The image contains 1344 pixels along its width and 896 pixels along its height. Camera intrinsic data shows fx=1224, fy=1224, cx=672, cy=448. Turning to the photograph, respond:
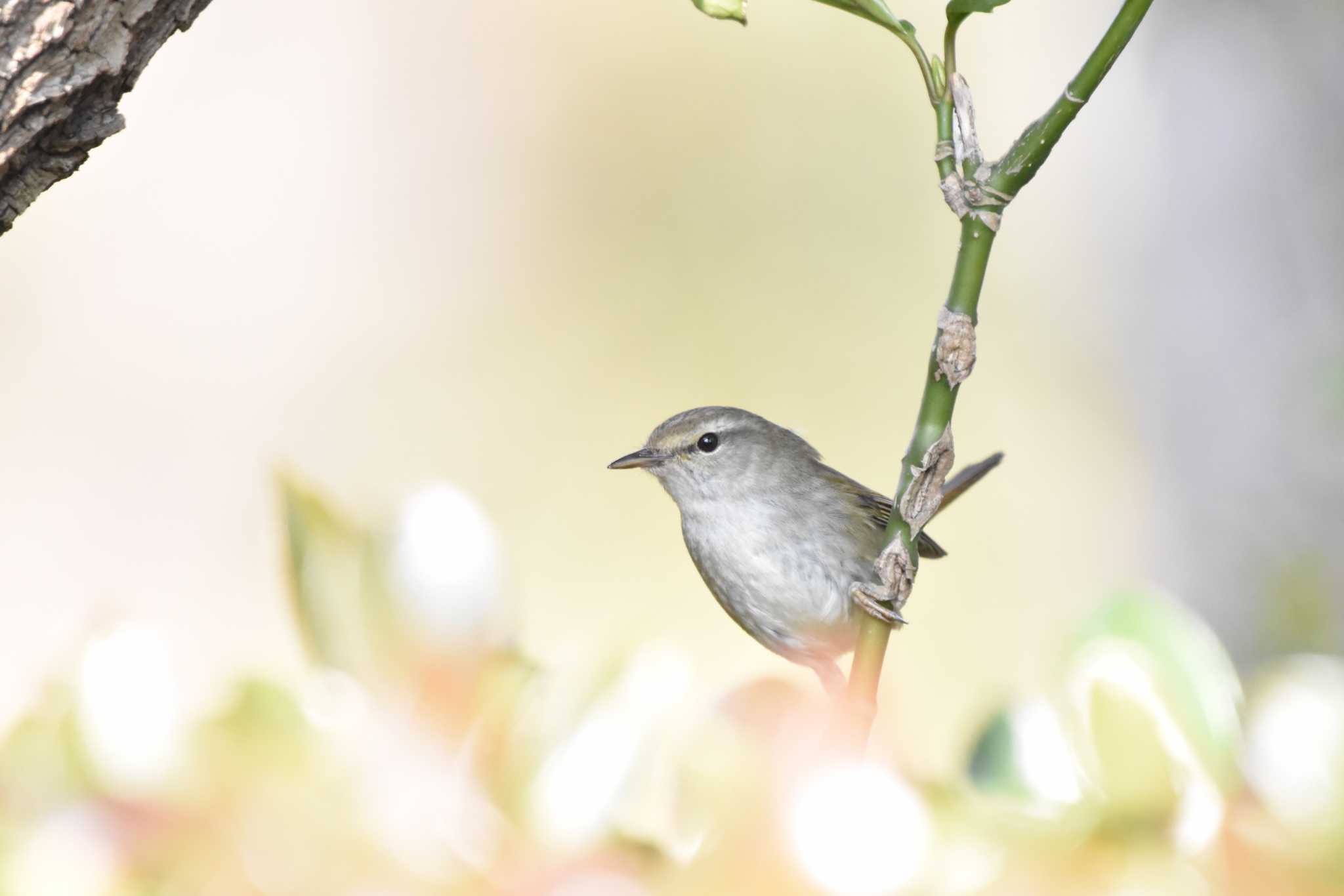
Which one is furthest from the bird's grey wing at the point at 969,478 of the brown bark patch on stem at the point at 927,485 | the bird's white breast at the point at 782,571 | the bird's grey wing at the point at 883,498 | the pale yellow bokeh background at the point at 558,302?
the pale yellow bokeh background at the point at 558,302

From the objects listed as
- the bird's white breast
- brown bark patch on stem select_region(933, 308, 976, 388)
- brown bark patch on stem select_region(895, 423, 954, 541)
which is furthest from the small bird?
brown bark patch on stem select_region(933, 308, 976, 388)

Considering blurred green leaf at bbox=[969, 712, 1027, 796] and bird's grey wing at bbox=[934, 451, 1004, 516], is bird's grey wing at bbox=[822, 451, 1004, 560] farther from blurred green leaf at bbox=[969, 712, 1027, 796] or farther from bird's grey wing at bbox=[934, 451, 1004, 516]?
blurred green leaf at bbox=[969, 712, 1027, 796]

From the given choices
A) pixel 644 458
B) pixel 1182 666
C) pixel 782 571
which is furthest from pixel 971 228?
pixel 644 458

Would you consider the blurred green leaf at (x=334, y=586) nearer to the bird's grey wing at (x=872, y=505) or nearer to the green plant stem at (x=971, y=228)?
the green plant stem at (x=971, y=228)

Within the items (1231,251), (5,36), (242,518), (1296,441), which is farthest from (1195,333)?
(5,36)

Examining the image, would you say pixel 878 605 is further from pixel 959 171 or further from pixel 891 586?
pixel 959 171

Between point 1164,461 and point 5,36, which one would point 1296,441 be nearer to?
point 1164,461
